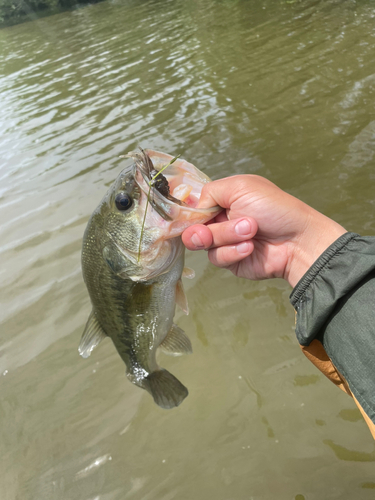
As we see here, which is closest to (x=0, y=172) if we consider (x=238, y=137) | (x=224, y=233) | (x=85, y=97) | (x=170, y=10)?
(x=85, y=97)

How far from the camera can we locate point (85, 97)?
33.1ft

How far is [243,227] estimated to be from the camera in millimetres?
1814

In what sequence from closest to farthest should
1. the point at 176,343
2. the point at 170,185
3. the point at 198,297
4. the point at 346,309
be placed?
the point at 346,309 < the point at 170,185 < the point at 176,343 < the point at 198,297

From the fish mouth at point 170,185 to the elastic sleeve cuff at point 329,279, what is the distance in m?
0.60

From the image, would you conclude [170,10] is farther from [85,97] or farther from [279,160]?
[279,160]

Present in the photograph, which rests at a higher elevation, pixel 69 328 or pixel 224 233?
pixel 224 233

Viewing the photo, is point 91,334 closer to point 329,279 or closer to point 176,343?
point 176,343

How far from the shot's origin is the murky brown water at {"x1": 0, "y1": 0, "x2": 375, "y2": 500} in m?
2.65

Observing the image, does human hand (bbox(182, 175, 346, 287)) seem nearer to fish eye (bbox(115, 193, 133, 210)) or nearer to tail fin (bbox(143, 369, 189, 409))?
fish eye (bbox(115, 193, 133, 210))

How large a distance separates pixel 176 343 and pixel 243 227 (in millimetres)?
1114

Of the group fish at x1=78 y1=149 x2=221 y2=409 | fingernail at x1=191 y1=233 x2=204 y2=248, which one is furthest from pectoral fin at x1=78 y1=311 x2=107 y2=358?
fingernail at x1=191 y1=233 x2=204 y2=248

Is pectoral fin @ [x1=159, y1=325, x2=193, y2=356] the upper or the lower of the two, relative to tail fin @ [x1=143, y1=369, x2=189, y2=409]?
upper

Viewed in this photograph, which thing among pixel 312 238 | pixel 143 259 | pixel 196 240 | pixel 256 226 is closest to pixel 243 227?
pixel 256 226

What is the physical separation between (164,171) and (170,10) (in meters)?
19.8
